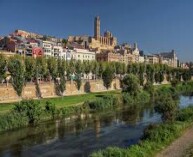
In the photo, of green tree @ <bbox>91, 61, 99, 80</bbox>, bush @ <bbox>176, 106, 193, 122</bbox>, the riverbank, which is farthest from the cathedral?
the riverbank

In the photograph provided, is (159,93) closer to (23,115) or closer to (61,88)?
(61,88)

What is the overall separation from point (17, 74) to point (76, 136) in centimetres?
1883

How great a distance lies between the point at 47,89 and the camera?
57.6 meters

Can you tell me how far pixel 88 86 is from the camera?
227 ft

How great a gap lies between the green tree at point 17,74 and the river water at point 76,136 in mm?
9779

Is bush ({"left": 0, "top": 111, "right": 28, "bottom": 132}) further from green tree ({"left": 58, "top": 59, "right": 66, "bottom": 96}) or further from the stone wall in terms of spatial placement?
green tree ({"left": 58, "top": 59, "right": 66, "bottom": 96})

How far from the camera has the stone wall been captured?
49094 millimetres

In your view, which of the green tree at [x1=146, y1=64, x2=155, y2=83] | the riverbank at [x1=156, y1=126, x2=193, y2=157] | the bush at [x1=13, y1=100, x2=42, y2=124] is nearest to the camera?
the riverbank at [x1=156, y1=126, x2=193, y2=157]

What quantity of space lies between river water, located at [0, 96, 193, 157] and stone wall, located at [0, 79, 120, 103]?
1167 centimetres

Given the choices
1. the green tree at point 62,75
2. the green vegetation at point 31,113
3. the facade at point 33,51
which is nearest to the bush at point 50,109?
the green vegetation at point 31,113

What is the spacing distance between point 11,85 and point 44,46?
42818mm

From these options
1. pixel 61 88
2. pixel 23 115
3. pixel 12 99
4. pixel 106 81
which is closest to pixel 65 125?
pixel 23 115

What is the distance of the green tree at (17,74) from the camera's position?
156 ft

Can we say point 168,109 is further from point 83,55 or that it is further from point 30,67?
point 83,55
